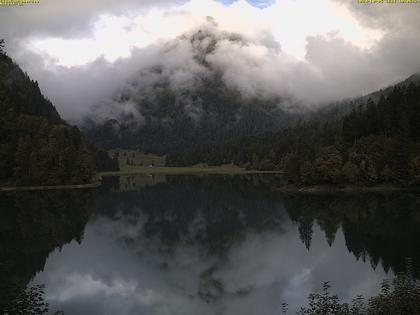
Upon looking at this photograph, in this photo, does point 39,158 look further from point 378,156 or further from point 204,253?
point 204,253

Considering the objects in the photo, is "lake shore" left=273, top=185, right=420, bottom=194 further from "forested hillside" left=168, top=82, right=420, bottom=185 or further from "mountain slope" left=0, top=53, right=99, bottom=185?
"mountain slope" left=0, top=53, right=99, bottom=185

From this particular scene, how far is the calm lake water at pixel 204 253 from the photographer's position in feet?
133

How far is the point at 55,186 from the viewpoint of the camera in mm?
174625

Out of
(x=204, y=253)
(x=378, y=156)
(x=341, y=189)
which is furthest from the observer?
(x=341, y=189)

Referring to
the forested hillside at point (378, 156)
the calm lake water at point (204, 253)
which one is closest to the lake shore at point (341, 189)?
the forested hillside at point (378, 156)

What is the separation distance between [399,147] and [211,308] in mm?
112426

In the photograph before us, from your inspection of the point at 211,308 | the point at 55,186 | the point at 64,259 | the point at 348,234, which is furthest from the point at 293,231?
the point at 55,186

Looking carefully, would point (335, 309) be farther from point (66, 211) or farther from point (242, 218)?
point (66, 211)

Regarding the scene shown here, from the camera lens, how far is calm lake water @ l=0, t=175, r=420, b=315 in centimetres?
4062

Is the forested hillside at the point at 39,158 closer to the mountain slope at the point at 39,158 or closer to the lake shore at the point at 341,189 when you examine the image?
the mountain slope at the point at 39,158

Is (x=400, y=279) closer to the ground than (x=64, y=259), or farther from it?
farther from it

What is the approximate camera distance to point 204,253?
63625 millimetres

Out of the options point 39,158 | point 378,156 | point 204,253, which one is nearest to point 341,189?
point 378,156

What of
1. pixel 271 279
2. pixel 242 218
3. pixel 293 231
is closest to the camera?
pixel 271 279
